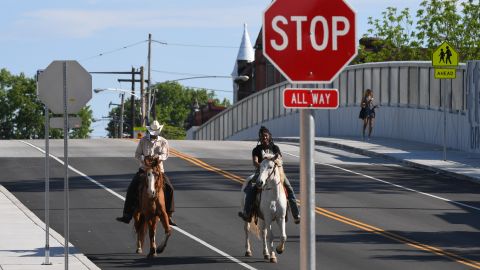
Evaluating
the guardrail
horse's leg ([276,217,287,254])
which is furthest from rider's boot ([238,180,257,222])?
the guardrail

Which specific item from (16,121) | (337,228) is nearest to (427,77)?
(337,228)

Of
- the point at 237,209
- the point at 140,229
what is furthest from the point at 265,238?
the point at 237,209

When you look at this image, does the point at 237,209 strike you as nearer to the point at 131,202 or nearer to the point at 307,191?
the point at 131,202

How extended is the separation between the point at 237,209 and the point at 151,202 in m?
7.86

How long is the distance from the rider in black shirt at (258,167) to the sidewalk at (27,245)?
2.72 metres

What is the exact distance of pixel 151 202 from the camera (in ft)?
67.6

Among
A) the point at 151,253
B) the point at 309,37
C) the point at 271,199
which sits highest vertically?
the point at 309,37

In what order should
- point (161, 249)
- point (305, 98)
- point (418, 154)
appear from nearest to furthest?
point (305, 98) < point (161, 249) < point (418, 154)

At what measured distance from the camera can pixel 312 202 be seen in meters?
7.76

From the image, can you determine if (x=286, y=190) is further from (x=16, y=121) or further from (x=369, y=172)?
(x=16, y=121)

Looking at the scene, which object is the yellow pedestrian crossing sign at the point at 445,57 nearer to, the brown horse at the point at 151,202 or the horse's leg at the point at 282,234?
the horse's leg at the point at 282,234

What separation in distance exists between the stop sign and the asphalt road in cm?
1199

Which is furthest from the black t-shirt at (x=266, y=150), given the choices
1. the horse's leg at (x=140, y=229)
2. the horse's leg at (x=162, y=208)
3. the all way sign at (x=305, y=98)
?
the all way sign at (x=305, y=98)

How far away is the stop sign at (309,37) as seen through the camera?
7.79 meters
